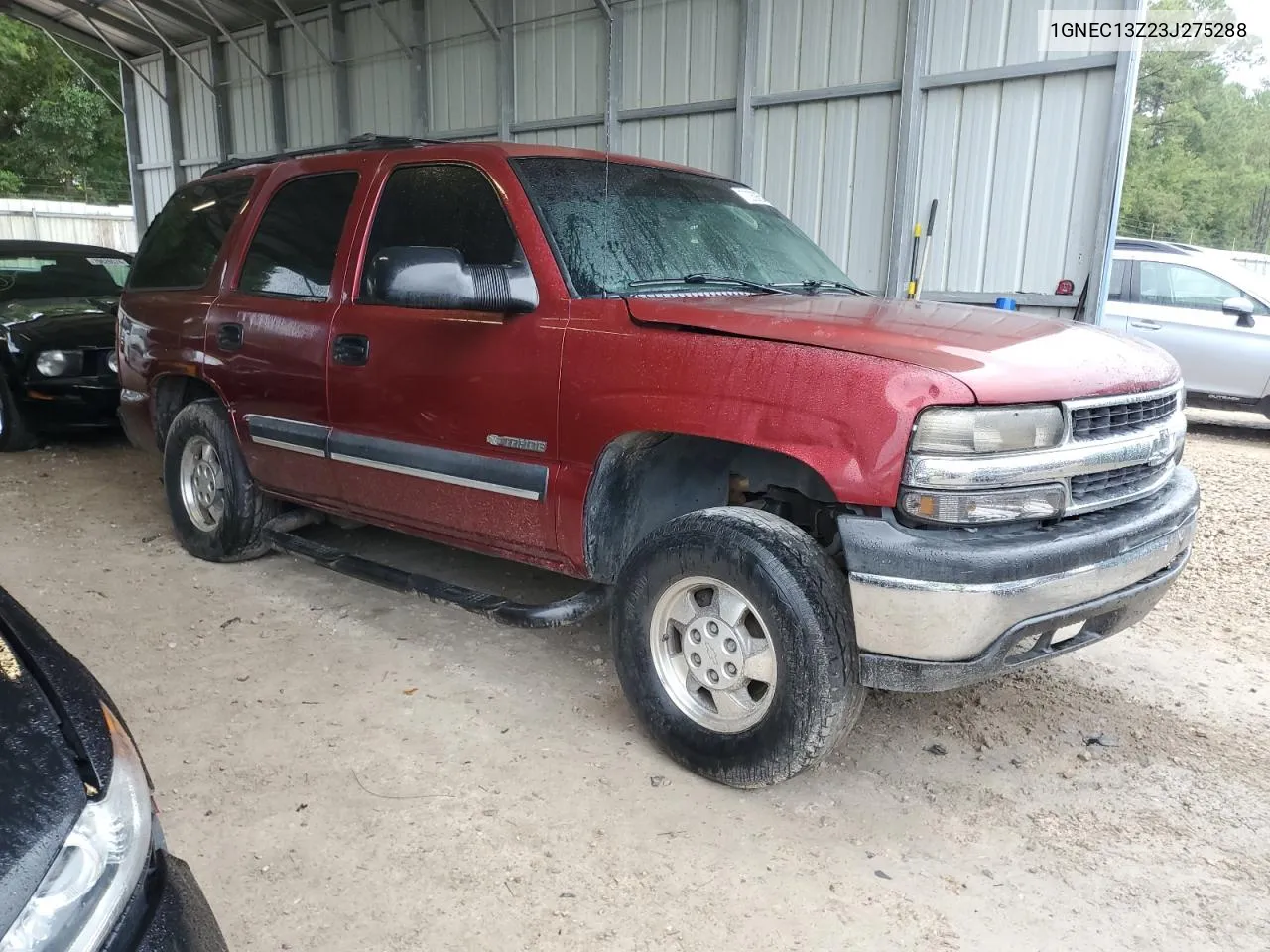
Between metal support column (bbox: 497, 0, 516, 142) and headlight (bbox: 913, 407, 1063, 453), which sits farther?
metal support column (bbox: 497, 0, 516, 142)

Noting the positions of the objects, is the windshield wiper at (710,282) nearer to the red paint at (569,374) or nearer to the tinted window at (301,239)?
the red paint at (569,374)

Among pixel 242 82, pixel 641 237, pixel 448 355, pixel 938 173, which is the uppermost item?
pixel 242 82

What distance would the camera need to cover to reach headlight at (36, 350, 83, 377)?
716 centimetres

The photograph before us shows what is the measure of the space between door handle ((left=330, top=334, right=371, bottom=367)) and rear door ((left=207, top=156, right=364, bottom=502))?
0.30 feet

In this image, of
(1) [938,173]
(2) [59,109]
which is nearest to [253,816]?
(1) [938,173]

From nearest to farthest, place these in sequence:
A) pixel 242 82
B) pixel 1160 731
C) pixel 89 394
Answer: pixel 1160 731 < pixel 89 394 < pixel 242 82

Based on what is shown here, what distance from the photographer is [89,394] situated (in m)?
7.32

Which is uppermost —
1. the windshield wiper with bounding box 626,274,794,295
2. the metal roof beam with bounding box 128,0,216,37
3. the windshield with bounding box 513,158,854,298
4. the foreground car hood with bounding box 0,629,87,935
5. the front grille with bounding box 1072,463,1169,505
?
the metal roof beam with bounding box 128,0,216,37

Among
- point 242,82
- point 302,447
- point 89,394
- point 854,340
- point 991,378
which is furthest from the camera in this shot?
point 242,82

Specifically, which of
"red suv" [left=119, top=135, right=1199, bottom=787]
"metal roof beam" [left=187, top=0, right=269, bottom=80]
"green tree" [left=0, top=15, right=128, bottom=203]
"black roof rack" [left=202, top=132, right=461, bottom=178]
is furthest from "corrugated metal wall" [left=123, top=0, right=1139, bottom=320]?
"green tree" [left=0, top=15, right=128, bottom=203]

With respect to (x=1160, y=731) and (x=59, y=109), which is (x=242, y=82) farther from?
(x=59, y=109)

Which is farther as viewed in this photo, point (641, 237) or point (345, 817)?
point (641, 237)

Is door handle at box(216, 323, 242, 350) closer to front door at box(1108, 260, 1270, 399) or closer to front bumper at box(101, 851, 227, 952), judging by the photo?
front bumper at box(101, 851, 227, 952)

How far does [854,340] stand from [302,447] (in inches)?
103
